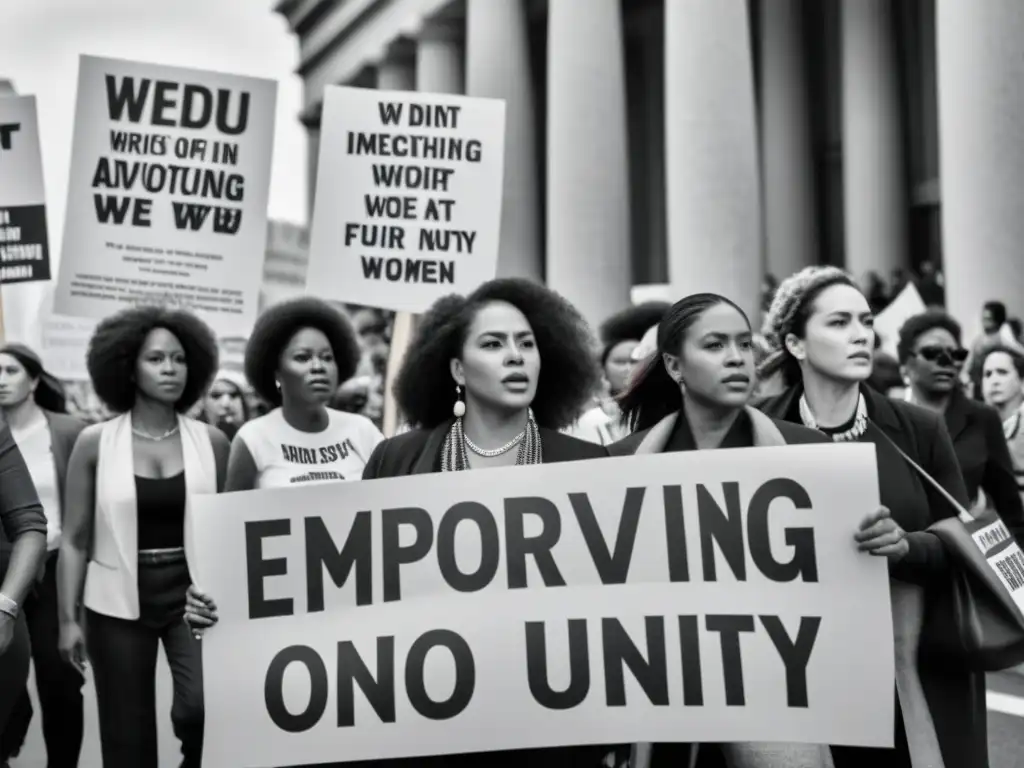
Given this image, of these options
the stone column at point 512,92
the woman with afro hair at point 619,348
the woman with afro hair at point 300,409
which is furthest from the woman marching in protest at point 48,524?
the stone column at point 512,92

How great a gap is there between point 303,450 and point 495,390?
1.97m

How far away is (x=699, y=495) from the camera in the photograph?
4.39 meters

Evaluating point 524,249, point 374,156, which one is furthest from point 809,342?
point 524,249

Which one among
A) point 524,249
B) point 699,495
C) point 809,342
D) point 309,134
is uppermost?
point 309,134

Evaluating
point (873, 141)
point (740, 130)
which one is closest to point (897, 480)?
point (740, 130)

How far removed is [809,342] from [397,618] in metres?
1.43

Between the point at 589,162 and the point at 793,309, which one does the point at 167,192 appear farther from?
the point at 589,162

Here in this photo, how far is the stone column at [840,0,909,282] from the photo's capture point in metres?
28.5

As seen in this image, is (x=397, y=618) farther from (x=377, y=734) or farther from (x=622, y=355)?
(x=622, y=355)

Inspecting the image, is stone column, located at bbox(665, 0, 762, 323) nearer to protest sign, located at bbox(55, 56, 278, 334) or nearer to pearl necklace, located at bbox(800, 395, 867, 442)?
protest sign, located at bbox(55, 56, 278, 334)

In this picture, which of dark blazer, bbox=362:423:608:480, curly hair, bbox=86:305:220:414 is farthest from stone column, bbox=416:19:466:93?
dark blazer, bbox=362:423:608:480

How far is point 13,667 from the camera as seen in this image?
4.70 m

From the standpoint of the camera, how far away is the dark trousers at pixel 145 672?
5.75 metres

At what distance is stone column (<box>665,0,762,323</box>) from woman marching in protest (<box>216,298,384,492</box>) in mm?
15331
